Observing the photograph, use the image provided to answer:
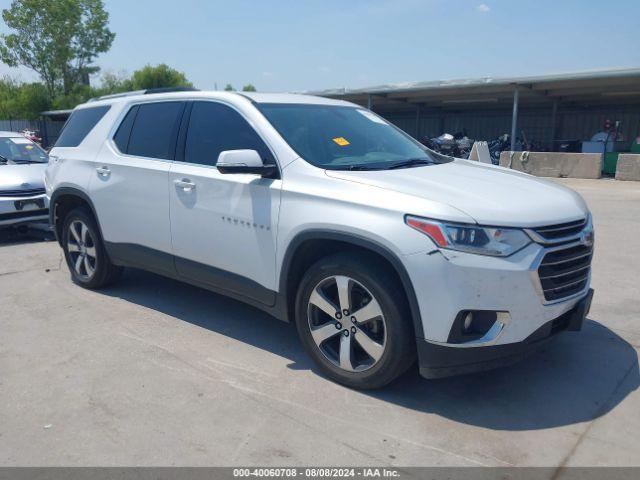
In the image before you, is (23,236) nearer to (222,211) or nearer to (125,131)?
(125,131)

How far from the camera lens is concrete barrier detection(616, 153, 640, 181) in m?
14.8

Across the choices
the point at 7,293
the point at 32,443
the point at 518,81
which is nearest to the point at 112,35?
the point at 518,81

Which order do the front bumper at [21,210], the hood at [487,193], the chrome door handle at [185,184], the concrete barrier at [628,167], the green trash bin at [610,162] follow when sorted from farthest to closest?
the green trash bin at [610,162], the concrete barrier at [628,167], the front bumper at [21,210], the chrome door handle at [185,184], the hood at [487,193]

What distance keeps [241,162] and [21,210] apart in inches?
230

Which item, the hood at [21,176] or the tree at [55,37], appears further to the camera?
the tree at [55,37]

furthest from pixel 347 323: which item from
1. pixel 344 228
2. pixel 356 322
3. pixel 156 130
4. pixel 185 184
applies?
pixel 156 130

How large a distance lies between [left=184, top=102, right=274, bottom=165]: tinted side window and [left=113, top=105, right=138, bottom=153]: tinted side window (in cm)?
88

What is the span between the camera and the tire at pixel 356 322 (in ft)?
10.5

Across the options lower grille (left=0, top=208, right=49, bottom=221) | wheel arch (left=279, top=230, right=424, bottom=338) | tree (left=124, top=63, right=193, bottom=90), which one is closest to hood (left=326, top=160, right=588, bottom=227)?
wheel arch (left=279, top=230, right=424, bottom=338)

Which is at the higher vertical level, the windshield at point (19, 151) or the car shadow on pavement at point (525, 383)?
the windshield at point (19, 151)

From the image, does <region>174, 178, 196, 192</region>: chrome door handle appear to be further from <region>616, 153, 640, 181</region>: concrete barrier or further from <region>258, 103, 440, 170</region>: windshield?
<region>616, 153, 640, 181</region>: concrete barrier

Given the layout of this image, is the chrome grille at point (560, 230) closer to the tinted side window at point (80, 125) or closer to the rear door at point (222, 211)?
the rear door at point (222, 211)

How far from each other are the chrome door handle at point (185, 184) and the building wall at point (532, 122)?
22009mm

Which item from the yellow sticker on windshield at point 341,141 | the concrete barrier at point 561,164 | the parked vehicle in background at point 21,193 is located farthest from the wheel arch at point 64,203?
the concrete barrier at point 561,164
